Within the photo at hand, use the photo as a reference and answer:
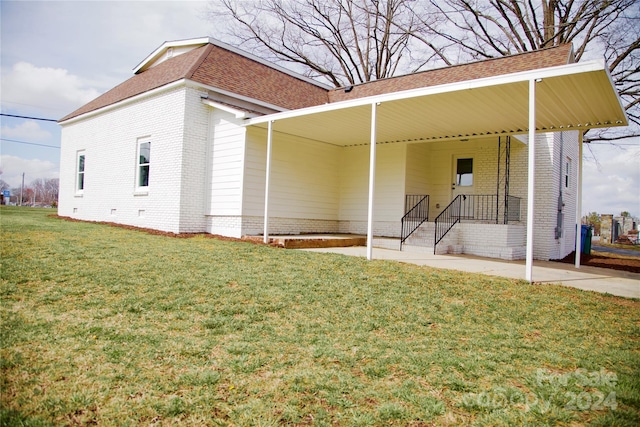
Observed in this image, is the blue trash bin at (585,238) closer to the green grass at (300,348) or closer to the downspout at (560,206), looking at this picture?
the downspout at (560,206)

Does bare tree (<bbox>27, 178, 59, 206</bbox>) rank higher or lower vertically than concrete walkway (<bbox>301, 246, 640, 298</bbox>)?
higher

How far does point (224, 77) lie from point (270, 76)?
7.93 feet

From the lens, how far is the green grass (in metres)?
2.49

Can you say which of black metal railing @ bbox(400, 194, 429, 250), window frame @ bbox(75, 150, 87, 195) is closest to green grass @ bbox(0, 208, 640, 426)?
black metal railing @ bbox(400, 194, 429, 250)

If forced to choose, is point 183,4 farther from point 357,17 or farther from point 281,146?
point 357,17

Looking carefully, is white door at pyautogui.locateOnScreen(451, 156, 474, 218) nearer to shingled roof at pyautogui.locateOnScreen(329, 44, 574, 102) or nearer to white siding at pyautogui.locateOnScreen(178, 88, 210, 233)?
shingled roof at pyautogui.locateOnScreen(329, 44, 574, 102)

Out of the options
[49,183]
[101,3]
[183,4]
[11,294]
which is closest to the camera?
[11,294]

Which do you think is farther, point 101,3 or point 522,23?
point 522,23

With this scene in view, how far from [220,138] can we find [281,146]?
175cm

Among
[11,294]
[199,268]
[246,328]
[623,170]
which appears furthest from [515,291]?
[623,170]

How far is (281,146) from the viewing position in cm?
1173

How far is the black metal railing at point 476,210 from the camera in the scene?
1123 centimetres

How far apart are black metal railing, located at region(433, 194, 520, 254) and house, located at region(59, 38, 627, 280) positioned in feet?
0.14

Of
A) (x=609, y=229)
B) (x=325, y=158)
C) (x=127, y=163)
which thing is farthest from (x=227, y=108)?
(x=609, y=229)
